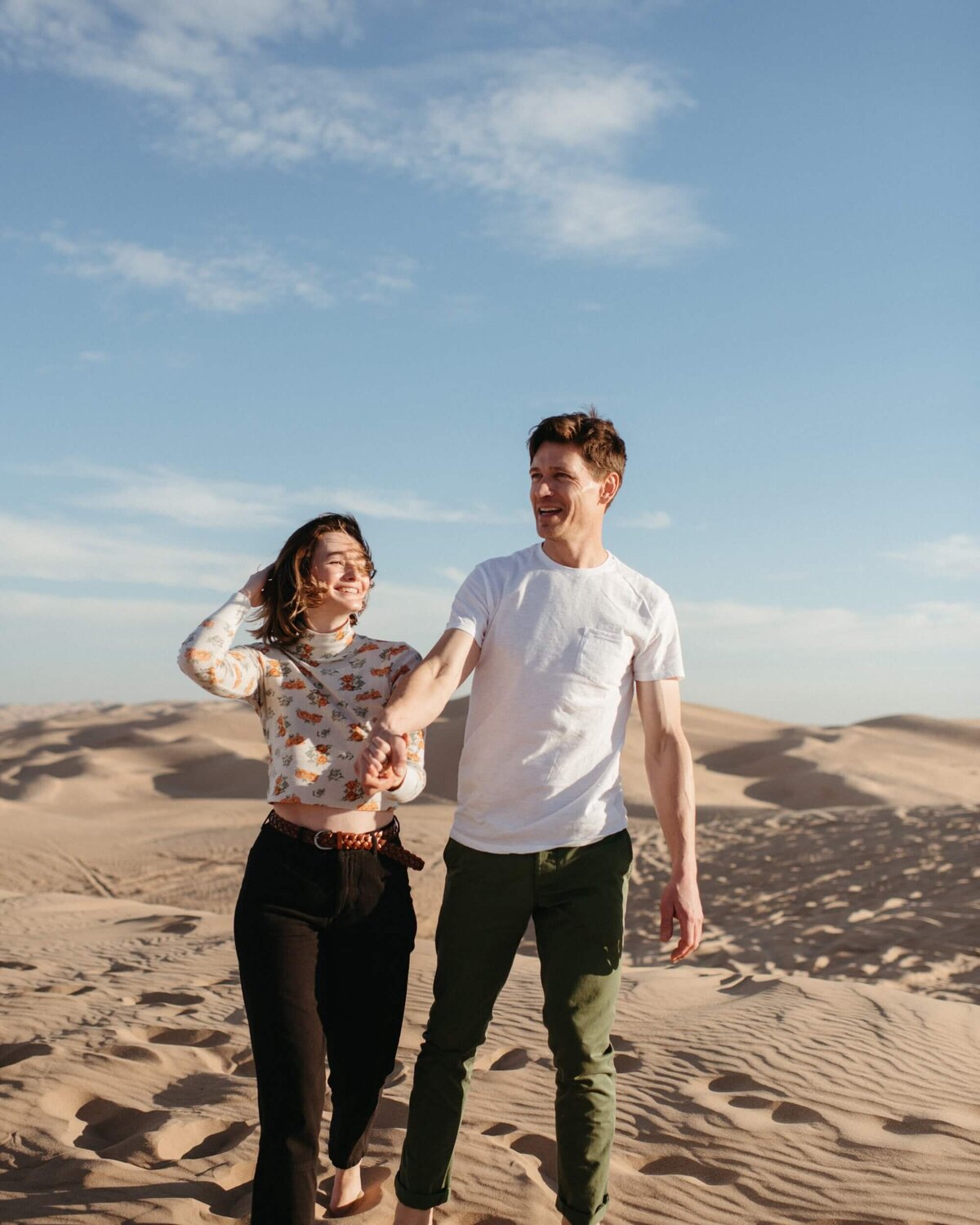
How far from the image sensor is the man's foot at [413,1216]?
292cm

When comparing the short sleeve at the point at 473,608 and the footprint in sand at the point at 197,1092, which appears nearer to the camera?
the short sleeve at the point at 473,608

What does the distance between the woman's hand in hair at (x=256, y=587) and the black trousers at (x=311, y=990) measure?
25.8 inches

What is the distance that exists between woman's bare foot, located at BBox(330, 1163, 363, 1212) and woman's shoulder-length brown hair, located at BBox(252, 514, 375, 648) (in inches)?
64.3

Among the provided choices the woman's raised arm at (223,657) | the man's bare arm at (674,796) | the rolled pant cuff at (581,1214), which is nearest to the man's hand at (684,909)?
the man's bare arm at (674,796)

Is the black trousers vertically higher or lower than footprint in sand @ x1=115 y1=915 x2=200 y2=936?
higher

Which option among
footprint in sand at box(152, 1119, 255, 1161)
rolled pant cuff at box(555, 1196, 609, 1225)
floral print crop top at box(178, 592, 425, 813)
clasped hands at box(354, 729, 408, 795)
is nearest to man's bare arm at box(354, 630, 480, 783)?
Result: clasped hands at box(354, 729, 408, 795)

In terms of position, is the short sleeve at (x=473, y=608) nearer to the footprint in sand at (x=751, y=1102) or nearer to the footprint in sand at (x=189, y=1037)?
the footprint in sand at (x=751, y=1102)

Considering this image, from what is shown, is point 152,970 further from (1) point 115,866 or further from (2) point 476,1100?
(1) point 115,866

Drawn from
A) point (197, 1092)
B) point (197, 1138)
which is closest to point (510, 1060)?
point (197, 1092)

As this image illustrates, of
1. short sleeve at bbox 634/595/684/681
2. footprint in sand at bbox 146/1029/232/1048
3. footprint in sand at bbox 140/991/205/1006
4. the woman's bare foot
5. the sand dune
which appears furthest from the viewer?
footprint in sand at bbox 140/991/205/1006

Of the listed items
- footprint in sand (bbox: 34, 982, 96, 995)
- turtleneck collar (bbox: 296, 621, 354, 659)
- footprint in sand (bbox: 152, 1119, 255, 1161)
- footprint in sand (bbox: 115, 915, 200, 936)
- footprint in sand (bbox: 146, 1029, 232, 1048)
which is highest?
turtleneck collar (bbox: 296, 621, 354, 659)

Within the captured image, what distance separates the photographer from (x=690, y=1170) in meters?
3.95

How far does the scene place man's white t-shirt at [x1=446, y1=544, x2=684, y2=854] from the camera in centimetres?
295

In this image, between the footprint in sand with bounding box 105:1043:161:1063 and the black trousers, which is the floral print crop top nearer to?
the black trousers
